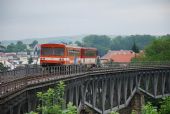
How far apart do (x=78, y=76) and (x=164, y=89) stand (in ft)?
121

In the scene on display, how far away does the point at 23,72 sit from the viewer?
1836 inches

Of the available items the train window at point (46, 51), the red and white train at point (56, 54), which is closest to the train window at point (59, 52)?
the red and white train at point (56, 54)

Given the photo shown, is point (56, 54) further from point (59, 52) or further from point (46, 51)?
point (46, 51)

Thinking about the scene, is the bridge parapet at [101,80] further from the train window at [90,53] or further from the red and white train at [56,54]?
the train window at [90,53]

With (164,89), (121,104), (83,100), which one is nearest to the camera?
(83,100)

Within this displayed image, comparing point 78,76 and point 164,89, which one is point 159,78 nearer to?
point 164,89

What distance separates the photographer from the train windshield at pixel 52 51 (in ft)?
180

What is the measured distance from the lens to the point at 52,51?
55.4 m

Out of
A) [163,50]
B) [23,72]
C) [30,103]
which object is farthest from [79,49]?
[163,50]

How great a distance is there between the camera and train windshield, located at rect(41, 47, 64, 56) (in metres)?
55.0

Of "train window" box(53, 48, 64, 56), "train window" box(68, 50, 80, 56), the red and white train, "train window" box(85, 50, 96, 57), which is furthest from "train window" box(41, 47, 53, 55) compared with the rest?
"train window" box(85, 50, 96, 57)

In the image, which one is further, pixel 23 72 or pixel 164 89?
pixel 164 89

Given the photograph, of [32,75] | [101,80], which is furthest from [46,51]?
[32,75]

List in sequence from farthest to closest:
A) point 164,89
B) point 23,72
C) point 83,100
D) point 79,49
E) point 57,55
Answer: point 164,89 < point 79,49 < point 57,55 < point 83,100 < point 23,72
